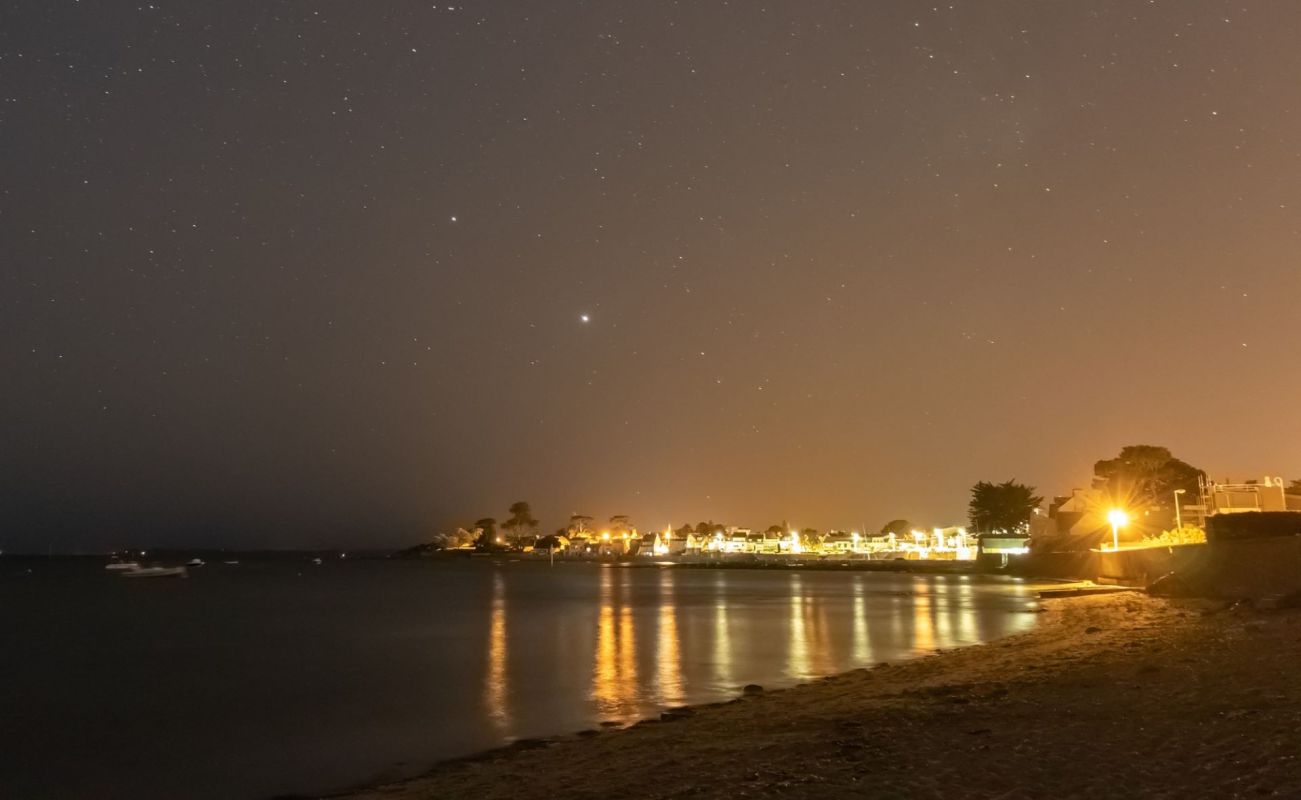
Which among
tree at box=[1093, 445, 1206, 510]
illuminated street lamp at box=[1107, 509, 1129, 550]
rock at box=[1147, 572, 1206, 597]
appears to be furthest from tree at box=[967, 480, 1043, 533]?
rock at box=[1147, 572, 1206, 597]

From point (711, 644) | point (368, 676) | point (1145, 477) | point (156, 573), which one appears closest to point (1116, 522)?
point (1145, 477)

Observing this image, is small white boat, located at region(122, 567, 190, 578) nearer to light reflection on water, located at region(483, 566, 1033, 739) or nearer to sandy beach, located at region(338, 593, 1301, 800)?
light reflection on water, located at region(483, 566, 1033, 739)

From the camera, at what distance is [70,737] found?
71.9 feet

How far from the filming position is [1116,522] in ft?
193

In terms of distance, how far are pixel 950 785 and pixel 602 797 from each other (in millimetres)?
4013

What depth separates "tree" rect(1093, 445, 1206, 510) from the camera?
76.0 m

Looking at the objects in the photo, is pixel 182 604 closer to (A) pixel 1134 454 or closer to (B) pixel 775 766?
(B) pixel 775 766

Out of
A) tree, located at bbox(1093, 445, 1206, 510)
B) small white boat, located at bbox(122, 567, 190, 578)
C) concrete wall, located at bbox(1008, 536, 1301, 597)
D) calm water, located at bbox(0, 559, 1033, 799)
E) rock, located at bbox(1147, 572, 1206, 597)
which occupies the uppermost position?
tree, located at bbox(1093, 445, 1206, 510)

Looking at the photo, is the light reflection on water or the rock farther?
the rock

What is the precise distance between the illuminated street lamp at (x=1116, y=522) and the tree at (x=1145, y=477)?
7841 mm

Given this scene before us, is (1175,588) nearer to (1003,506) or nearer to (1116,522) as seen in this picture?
(1116,522)

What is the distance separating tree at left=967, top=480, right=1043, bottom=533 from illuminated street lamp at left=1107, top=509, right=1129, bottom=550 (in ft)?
216

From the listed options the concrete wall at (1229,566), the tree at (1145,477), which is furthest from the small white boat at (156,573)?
the concrete wall at (1229,566)

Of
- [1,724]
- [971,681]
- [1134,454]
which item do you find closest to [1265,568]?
[971,681]
